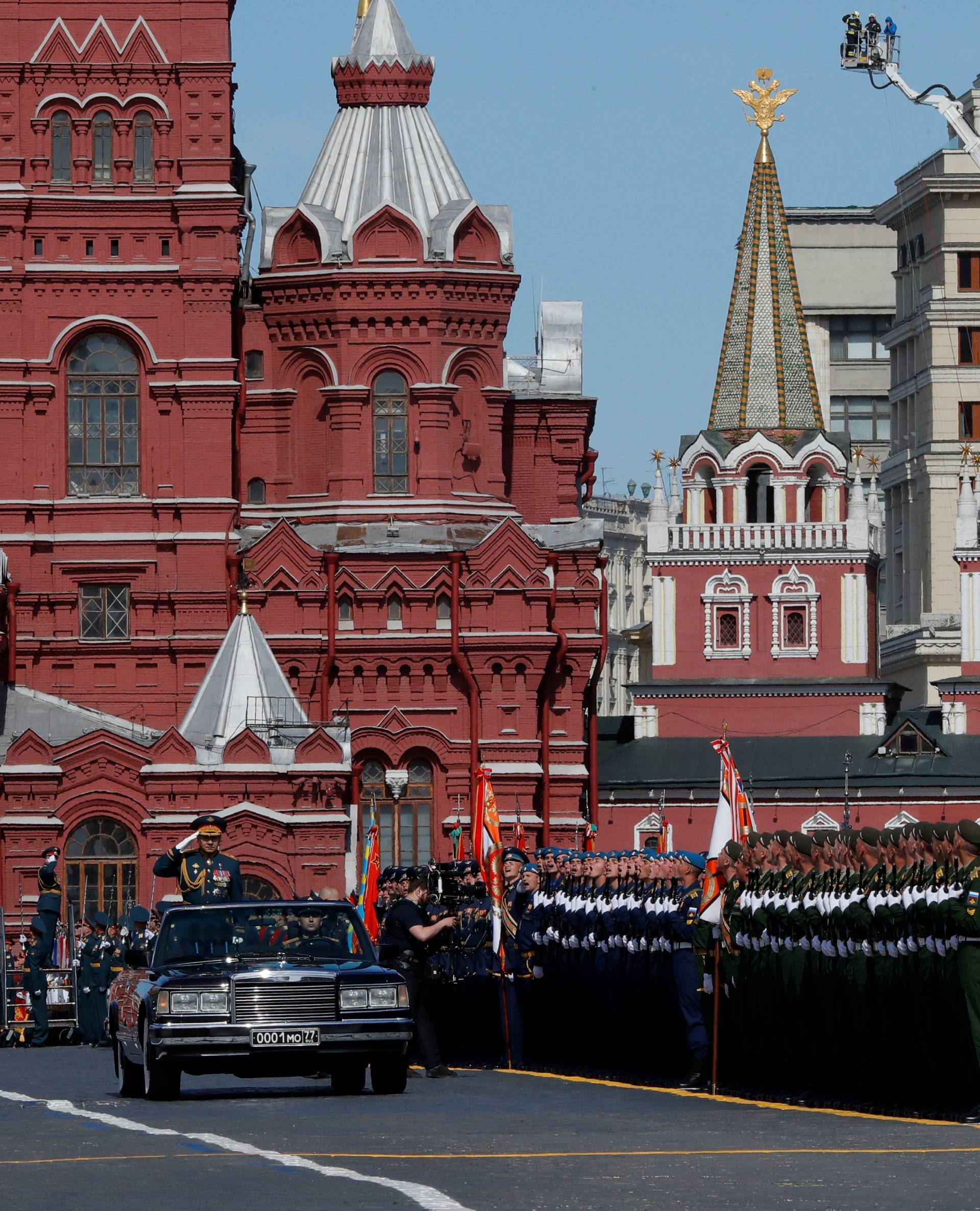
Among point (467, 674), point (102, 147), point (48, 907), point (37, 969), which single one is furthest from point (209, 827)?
point (102, 147)

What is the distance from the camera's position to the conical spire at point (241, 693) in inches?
1943

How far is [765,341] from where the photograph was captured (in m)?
74.7

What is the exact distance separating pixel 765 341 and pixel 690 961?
185ft

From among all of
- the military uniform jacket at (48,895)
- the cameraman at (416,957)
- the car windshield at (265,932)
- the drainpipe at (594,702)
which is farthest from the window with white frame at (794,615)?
the car windshield at (265,932)

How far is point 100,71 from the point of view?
170 ft

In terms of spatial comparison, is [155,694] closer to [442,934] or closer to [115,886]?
[115,886]

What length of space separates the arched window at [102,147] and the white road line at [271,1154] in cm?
3496

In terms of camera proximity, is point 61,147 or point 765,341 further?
point 765,341

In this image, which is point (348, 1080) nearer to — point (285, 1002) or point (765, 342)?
point (285, 1002)

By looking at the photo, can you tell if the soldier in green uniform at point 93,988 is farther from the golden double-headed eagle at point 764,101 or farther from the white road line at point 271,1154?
the golden double-headed eagle at point 764,101

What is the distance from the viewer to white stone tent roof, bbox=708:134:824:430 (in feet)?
244

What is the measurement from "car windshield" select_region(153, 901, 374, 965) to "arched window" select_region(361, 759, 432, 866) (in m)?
32.6

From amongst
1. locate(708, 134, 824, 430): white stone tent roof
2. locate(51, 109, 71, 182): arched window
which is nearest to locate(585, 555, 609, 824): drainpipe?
locate(51, 109, 71, 182): arched window

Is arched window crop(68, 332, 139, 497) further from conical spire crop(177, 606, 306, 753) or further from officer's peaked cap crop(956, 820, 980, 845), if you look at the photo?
officer's peaked cap crop(956, 820, 980, 845)
